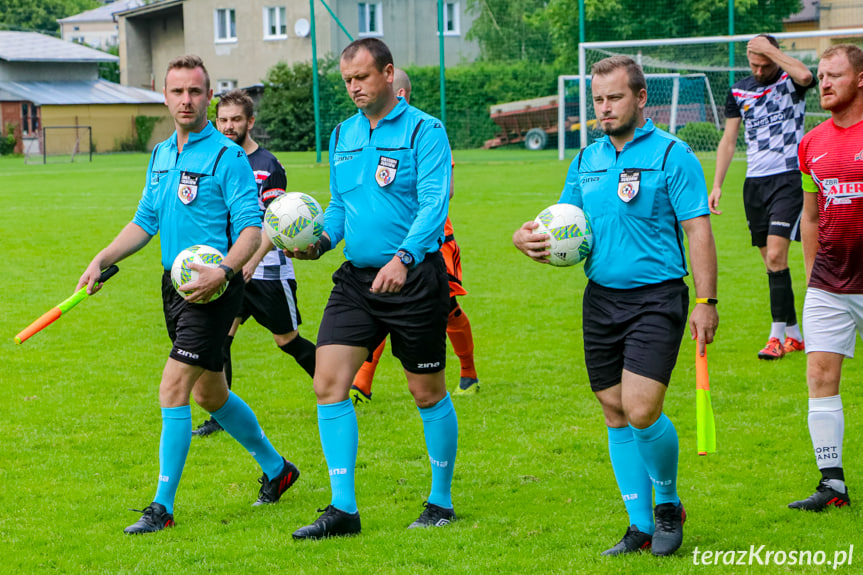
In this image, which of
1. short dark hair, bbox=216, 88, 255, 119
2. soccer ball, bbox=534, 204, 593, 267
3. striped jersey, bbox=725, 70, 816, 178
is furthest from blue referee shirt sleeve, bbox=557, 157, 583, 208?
striped jersey, bbox=725, 70, 816, 178

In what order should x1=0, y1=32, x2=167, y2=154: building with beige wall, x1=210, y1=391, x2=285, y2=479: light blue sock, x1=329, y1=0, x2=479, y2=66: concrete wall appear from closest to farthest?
x1=210, y1=391, x2=285, y2=479: light blue sock, x1=329, y1=0, x2=479, y2=66: concrete wall, x1=0, y1=32, x2=167, y2=154: building with beige wall

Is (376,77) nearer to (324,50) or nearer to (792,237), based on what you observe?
(792,237)

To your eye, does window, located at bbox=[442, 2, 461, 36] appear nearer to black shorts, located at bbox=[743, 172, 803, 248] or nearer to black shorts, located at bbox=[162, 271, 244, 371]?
black shorts, located at bbox=[743, 172, 803, 248]

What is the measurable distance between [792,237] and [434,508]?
16.3 feet

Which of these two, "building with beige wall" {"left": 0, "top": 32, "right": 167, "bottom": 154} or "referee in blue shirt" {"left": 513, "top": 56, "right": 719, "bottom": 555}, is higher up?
"building with beige wall" {"left": 0, "top": 32, "right": 167, "bottom": 154}

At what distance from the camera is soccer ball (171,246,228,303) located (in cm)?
497

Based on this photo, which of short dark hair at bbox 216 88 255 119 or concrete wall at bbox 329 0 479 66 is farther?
concrete wall at bbox 329 0 479 66

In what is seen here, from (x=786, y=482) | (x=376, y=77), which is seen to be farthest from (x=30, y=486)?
(x=786, y=482)

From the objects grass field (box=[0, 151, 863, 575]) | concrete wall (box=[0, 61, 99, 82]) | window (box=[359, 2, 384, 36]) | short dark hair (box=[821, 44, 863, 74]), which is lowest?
grass field (box=[0, 151, 863, 575])

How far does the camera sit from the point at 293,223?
16.5ft

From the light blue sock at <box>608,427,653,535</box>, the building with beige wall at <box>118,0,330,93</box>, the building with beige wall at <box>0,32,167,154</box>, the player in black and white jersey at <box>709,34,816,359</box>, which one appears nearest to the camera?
the light blue sock at <box>608,427,653,535</box>

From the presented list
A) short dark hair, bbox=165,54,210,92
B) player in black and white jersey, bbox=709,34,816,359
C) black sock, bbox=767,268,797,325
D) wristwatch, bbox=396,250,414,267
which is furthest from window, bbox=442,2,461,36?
wristwatch, bbox=396,250,414,267

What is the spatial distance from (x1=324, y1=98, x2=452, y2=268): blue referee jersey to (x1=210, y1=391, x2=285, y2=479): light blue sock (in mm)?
1102

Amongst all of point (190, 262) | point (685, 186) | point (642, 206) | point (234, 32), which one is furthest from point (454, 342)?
point (234, 32)
